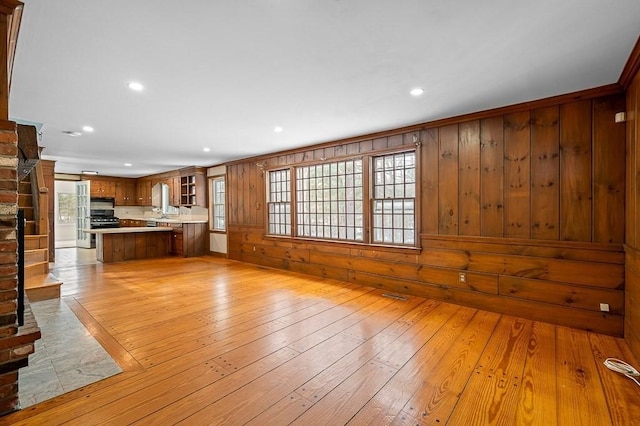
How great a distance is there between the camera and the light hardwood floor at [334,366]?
1864 millimetres

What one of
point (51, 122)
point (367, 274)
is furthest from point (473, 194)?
point (51, 122)

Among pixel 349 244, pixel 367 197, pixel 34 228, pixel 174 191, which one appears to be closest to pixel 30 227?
pixel 34 228

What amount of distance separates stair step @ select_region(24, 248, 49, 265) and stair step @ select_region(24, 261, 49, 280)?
0.09 metres

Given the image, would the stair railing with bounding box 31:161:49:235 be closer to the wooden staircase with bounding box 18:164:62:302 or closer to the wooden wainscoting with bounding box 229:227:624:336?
the wooden staircase with bounding box 18:164:62:302

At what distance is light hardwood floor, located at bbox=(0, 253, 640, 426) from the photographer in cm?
186

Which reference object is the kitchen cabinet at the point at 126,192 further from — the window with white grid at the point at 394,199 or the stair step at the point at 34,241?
the window with white grid at the point at 394,199

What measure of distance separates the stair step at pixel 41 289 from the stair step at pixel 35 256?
475 mm

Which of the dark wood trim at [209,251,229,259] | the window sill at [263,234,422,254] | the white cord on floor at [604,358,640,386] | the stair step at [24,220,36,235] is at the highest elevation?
the stair step at [24,220,36,235]

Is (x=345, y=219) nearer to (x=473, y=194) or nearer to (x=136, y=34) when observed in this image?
(x=473, y=194)

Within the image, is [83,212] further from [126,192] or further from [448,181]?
[448,181]

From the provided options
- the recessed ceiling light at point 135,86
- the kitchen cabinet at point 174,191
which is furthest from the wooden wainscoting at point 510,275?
the kitchen cabinet at point 174,191

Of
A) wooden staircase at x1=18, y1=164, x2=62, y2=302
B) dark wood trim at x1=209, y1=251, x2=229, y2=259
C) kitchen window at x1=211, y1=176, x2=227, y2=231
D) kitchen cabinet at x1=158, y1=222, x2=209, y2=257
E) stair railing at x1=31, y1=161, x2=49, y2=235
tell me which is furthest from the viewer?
kitchen window at x1=211, y1=176, x2=227, y2=231

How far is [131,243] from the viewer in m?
7.55

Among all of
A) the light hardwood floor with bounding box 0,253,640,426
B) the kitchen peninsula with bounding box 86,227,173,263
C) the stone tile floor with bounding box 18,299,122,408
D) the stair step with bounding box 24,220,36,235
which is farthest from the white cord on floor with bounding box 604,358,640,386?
the kitchen peninsula with bounding box 86,227,173,263
